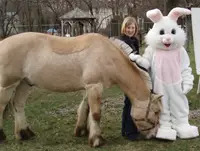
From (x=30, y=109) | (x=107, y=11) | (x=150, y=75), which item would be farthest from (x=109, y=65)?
(x=107, y=11)

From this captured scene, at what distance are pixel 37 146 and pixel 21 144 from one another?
255mm

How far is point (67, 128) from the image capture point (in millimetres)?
5922

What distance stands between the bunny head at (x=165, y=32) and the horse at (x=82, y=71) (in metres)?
0.44

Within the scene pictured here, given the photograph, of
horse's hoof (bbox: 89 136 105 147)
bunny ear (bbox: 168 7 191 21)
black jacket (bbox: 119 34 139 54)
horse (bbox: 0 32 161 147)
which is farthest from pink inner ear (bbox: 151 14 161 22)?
horse's hoof (bbox: 89 136 105 147)

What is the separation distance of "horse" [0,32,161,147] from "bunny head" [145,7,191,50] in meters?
0.44

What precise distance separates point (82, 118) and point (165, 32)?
5.16 ft

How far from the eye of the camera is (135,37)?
17.2 ft

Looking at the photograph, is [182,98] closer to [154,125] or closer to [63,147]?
[154,125]

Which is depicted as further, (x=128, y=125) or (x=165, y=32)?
(x=128, y=125)

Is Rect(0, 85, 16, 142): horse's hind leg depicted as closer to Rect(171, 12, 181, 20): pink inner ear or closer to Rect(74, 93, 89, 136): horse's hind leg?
Rect(74, 93, 89, 136): horse's hind leg

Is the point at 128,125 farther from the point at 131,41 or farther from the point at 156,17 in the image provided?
the point at 156,17

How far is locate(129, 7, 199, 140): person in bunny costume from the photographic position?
16.2 feet

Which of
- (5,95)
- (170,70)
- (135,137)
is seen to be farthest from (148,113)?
(5,95)

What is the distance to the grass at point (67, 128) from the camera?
487 centimetres
